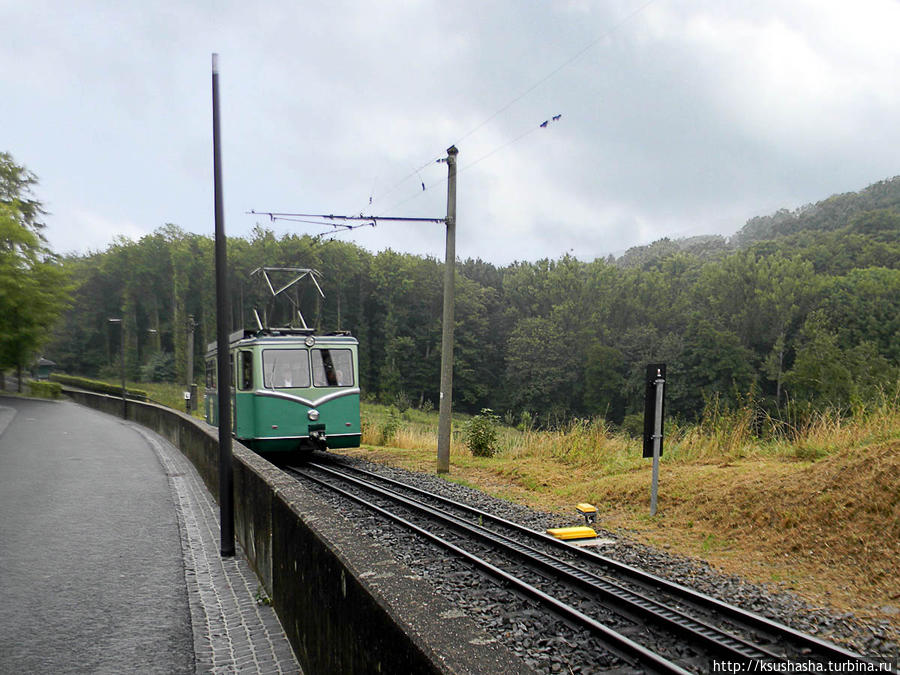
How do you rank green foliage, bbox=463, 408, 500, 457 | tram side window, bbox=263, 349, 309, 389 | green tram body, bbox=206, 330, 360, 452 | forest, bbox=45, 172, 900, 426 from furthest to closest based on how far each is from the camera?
1. forest, bbox=45, 172, 900, 426
2. green foliage, bbox=463, 408, 500, 457
3. tram side window, bbox=263, 349, 309, 389
4. green tram body, bbox=206, 330, 360, 452

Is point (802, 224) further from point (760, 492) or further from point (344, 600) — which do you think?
point (344, 600)

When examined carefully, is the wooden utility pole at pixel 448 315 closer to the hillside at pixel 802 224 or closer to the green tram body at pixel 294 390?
the green tram body at pixel 294 390

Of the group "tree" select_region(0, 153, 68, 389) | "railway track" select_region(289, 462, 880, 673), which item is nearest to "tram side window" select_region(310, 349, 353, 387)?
"railway track" select_region(289, 462, 880, 673)

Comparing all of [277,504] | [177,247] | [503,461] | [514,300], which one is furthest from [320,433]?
[177,247]

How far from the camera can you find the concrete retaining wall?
266 centimetres

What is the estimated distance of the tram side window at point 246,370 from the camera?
52.6 feet

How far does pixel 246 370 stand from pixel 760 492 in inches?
444

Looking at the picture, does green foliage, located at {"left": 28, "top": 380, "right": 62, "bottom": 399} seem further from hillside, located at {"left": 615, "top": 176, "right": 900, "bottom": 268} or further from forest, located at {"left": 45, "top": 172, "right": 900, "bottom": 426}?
hillside, located at {"left": 615, "top": 176, "right": 900, "bottom": 268}

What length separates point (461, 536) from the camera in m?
9.21

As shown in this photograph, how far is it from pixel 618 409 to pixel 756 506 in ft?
196

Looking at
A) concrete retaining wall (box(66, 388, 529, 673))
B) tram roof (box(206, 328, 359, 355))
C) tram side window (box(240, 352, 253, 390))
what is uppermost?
tram roof (box(206, 328, 359, 355))

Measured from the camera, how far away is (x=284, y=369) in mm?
16125

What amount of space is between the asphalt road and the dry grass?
5.46 meters

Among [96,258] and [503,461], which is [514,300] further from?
[503,461]
